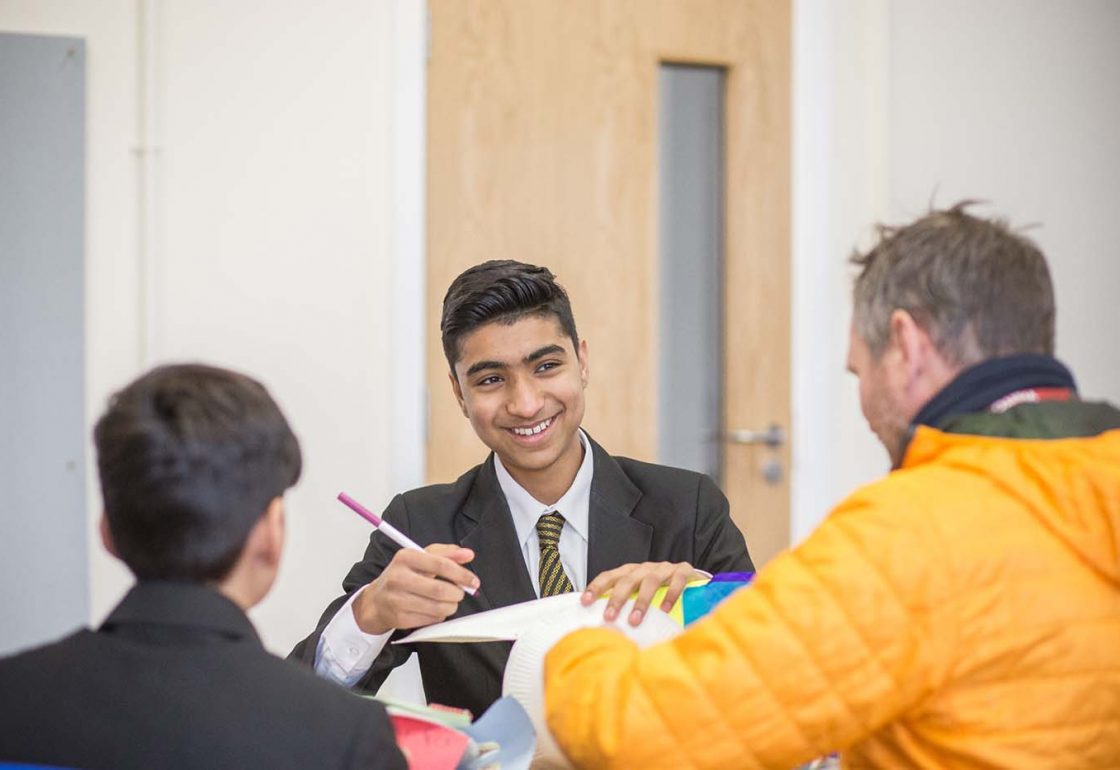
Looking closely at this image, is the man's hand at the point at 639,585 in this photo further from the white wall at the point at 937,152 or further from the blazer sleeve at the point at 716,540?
the white wall at the point at 937,152

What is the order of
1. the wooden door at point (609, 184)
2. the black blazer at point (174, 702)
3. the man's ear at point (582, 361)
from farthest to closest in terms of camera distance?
1. the wooden door at point (609, 184)
2. the man's ear at point (582, 361)
3. the black blazer at point (174, 702)

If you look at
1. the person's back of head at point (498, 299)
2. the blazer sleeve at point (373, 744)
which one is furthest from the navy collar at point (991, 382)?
the person's back of head at point (498, 299)

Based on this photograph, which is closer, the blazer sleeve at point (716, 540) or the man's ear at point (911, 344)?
the man's ear at point (911, 344)

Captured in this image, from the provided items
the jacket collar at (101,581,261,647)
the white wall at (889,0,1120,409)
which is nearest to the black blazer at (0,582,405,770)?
the jacket collar at (101,581,261,647)

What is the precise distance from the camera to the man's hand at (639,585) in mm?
1308

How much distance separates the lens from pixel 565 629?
127 cm

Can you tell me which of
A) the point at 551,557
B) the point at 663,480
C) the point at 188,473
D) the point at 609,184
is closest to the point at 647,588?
the point at 551,557

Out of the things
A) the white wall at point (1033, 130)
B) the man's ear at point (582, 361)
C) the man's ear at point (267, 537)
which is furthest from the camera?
the white wall at point (1033, 130)

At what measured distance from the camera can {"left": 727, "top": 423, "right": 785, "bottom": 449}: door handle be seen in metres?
3.10

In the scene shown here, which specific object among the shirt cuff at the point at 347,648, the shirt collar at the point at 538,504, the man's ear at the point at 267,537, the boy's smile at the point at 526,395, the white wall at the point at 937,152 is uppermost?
the white wall at the point at 937,152

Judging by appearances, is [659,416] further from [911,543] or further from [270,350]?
[911,543]

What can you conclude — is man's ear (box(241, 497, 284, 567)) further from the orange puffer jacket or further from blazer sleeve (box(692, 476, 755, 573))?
blazer sleeve (box(692, 476, 755, 573))

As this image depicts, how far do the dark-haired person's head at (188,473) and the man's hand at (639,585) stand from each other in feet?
1.49

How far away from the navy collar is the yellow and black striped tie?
0.71 meters
